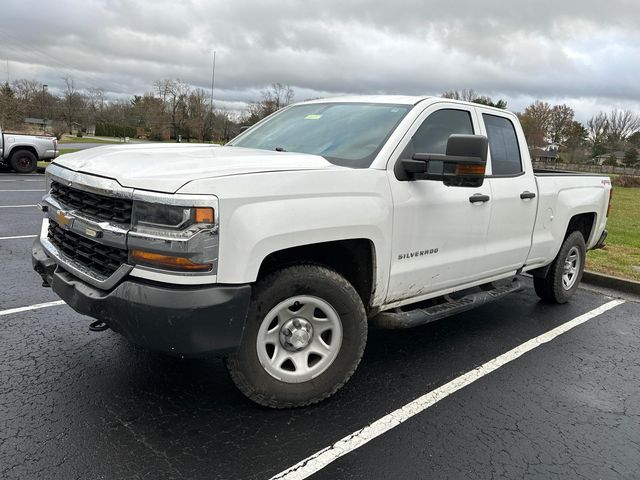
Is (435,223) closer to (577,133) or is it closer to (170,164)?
(170,164)

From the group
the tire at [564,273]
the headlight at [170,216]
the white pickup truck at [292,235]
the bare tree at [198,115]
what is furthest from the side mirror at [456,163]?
the bare tree at [198,115]

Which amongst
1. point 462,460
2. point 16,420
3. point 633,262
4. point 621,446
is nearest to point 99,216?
point 16,420

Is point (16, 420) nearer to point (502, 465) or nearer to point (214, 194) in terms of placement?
point (214, 194)

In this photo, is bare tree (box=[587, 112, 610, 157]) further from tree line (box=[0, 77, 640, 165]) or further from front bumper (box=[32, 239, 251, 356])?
front bumper (box=[32, 239, 251, 356])

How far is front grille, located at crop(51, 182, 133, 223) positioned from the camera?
106 inches

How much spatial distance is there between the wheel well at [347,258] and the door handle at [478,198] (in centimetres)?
109

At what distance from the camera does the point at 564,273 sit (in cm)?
567

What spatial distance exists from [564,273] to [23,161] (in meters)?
17.0

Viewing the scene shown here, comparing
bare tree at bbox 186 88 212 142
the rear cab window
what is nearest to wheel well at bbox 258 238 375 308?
the rear cab window

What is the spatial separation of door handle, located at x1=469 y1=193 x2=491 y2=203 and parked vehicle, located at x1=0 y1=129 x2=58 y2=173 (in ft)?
55.2

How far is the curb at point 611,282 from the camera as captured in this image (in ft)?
21.0

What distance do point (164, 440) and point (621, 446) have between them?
260 centimetres

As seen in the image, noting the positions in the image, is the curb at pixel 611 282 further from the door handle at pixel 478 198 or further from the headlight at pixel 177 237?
the headlight at pixel 177 237

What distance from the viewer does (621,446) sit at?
3020mm
